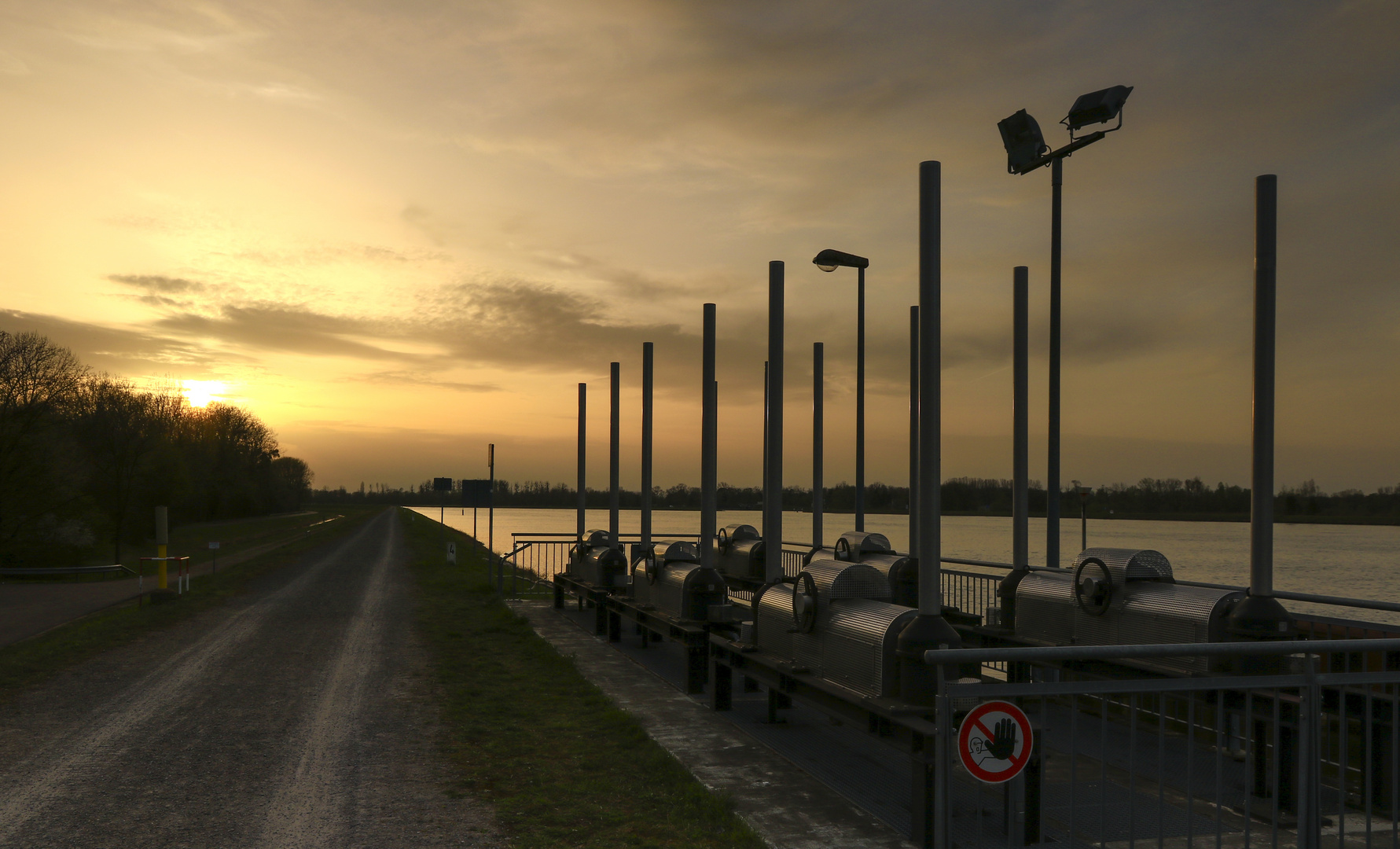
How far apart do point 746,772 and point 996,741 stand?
140 inches

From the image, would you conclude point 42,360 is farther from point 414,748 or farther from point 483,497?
point 414,748

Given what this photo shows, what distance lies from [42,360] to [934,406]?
144 feet

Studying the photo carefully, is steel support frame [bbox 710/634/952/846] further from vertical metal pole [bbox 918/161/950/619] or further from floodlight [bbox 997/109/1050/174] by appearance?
floodlight [bbox 997/109/1050/174]

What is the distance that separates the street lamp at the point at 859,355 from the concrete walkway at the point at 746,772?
632cm

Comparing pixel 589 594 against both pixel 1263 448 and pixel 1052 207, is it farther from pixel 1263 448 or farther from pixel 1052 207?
pixel 1263 448

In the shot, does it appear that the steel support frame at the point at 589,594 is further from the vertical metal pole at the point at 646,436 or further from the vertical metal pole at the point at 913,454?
the vertical metal pole at the point at 913,454

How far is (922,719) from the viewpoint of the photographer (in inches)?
252

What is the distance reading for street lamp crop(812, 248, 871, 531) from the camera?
1489 centimetres

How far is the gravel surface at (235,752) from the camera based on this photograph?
257 inches

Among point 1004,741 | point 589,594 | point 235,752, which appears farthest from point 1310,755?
point 589,594

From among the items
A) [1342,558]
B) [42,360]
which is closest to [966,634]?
[42,360]

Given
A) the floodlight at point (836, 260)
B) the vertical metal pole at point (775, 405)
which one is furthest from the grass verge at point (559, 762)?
the floodlight at point (836, 260)

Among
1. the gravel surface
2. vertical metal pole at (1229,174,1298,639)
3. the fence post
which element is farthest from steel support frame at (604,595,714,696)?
the fence post

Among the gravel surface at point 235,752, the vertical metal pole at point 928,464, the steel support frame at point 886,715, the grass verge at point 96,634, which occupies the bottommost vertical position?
the grass verge at point 96,634
